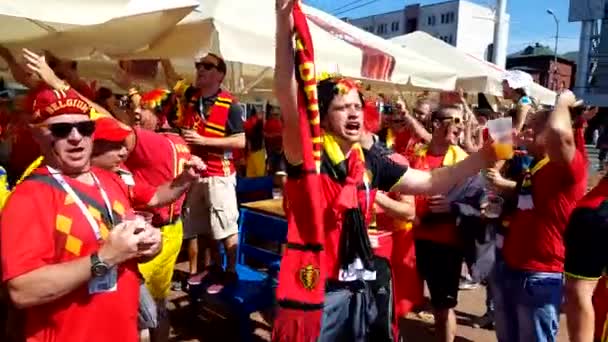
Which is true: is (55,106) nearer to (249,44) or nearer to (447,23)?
(249,44)

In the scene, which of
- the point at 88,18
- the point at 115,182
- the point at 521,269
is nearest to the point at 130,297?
the point at 115,182

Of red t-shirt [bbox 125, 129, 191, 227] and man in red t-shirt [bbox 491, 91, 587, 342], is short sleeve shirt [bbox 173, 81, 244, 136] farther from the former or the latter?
man in red t-shirt [bbox 491, 91, 587, 342]

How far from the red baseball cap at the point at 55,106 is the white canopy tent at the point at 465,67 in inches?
265

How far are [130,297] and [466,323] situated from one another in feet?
13.2

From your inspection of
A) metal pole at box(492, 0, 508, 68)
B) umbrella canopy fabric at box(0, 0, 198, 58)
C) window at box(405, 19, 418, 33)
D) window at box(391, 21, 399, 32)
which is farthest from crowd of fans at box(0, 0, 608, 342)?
window at box(405, 19, 418, 33)

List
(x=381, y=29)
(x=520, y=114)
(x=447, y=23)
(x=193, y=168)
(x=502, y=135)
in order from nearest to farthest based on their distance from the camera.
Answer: (x=502, y=135) < (x=193, y=168) < (x=520, y=114) < (x=447, y=23) < (x=381, y=29)

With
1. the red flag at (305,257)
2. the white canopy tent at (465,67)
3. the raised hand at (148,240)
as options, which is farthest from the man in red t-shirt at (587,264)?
the white canopy tent at (465,67)

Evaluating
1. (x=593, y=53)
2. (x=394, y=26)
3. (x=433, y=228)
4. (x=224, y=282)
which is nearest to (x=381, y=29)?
(x=394, y=26)

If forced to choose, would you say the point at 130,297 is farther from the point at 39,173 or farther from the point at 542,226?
the point at 542,226

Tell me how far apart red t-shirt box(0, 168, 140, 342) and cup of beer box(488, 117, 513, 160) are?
157 cm

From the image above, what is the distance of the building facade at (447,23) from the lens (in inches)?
2217

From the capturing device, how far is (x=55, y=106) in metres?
2.01

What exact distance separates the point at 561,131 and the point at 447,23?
59.6 m

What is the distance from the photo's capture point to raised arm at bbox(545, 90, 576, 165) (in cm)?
286
